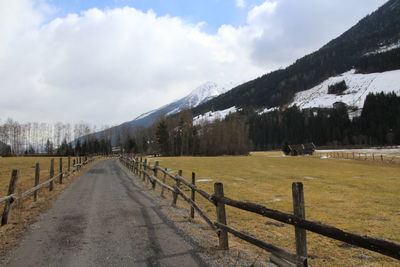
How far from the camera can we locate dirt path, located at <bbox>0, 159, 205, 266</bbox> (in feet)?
20.7

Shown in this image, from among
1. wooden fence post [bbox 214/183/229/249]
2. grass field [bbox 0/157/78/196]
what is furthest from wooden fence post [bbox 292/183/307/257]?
grass field [bbox 0/157/78/196]

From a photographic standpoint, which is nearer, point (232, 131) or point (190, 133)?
point (190, 133)

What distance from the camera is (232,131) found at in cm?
11250

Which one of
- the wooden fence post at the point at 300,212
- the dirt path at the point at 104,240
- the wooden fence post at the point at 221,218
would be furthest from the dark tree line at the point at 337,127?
the wooden fence post at the point at 300,212

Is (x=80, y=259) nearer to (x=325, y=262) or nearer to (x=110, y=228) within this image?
(x=110, y=228)

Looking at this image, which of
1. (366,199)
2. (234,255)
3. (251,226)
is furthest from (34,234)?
(366,199)

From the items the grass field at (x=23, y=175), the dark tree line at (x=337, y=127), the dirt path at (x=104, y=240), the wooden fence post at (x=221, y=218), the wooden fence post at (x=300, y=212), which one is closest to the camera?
the wooden fence post at (x=300, y=212)

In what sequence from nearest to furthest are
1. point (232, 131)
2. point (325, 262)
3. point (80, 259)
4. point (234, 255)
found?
point (80, 259)
point (234, 255)
point (325, 262)
point (232, 131)

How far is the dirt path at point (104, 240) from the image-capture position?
6324 mm

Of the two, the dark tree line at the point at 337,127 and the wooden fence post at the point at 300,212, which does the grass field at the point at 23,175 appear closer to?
the wooden fence post at the point at 300,212

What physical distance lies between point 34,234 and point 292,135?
175 metres

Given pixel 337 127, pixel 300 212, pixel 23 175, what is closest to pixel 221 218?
pixel 300 212

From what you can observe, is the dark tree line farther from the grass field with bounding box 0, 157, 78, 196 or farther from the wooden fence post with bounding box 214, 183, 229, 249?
the wooden fence post with bounding box 214, 183, 229, 249

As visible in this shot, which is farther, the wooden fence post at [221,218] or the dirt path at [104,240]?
the wooden fence post at [221,218]
